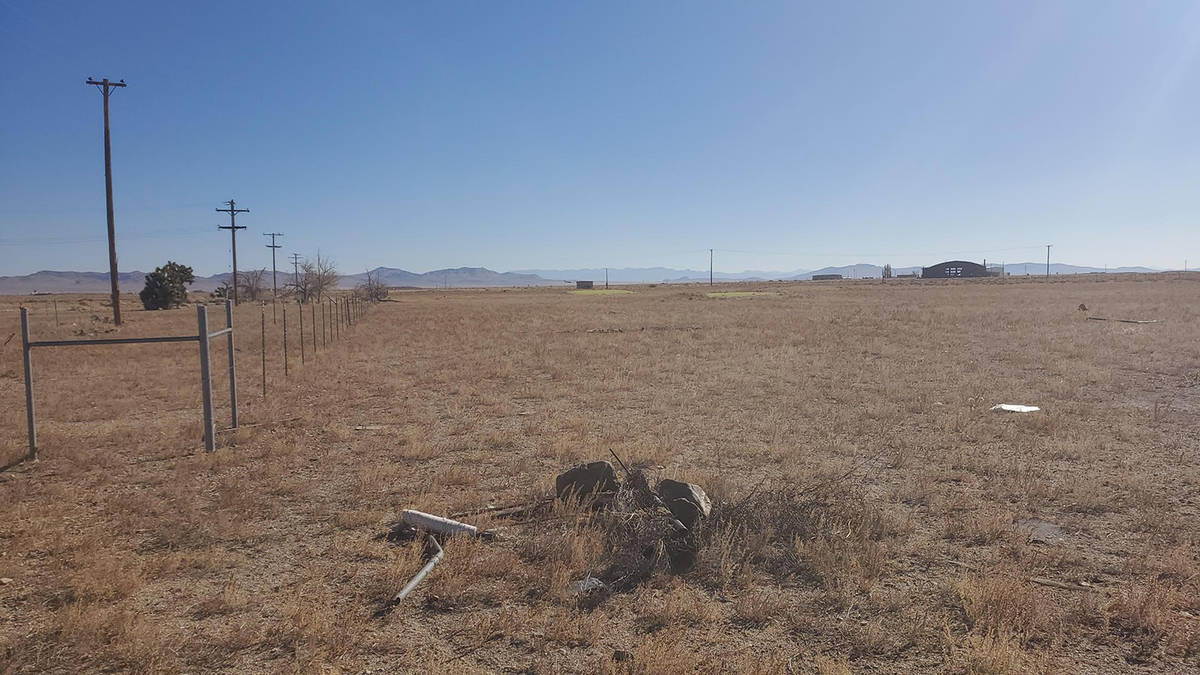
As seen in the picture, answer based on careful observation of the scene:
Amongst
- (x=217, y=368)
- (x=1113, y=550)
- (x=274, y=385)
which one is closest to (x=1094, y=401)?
(x=1113, y=550)

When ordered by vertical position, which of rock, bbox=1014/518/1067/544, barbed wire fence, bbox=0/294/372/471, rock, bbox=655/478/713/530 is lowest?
rock, bbox=1014/518/1067/544

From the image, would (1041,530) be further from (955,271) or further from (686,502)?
(955,271)

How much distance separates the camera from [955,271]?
124 meters

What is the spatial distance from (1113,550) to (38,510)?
10.1 m

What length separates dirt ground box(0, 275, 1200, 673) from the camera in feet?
13.7

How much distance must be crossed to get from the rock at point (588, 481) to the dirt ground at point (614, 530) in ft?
0.96

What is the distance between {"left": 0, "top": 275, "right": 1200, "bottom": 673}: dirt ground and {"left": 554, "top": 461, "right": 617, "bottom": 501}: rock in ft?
0.96

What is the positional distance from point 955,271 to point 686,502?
137m

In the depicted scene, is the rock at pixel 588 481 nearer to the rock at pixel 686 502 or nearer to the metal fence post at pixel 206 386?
the rock at pixel 686 502

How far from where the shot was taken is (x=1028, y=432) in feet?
32.3

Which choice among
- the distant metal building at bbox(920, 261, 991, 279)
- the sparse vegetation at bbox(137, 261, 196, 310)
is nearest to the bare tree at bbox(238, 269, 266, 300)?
the sparse vegetation at bbox(137, 261, 196, 310)

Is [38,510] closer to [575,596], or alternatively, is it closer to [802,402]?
[575,596]

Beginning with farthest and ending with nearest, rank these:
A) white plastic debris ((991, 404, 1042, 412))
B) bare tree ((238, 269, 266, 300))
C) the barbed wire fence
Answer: bare tree ((238, 269, 266, 300)), white plastic debris ((991, 404, 1042, 412)), the barbed wire fence

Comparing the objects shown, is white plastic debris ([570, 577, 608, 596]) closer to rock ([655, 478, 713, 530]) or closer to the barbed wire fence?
rock ([655, 478, 713, 530])
